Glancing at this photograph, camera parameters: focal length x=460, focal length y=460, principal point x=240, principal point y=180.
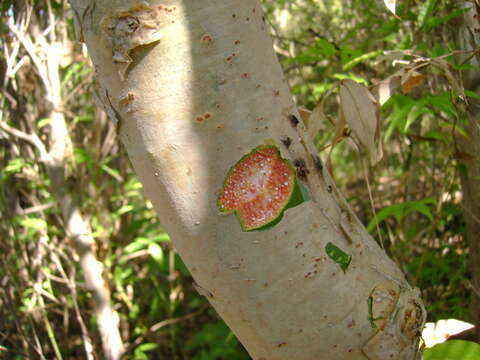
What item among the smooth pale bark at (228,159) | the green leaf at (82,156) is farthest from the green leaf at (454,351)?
the green leaf at (82,156)

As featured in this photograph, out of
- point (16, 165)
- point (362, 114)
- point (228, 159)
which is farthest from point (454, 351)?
point (16, 165)

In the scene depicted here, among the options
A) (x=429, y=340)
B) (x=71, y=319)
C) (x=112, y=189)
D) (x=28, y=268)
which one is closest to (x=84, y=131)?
(x=112, y=189)

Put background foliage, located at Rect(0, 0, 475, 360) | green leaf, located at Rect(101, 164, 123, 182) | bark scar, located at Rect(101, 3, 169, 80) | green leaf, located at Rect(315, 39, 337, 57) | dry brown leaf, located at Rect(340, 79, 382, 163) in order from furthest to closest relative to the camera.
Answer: green leaf, located at Rect(101, 164, 123, 182), background foliage, located at Rect(0, 0, 475, 360), green leaf, located at Rect(315, 39, 337, 57), dry brown leaf, located at Rect(340, 79, 382, 163), bark scar, located at Rect(101, 3, 169, 80)

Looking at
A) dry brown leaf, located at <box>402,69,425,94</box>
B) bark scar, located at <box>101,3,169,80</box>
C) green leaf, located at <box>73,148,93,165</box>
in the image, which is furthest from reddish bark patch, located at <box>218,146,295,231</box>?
green leaf, located at <box>73,148,93,165</box>

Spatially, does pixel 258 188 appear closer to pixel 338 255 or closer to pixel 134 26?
pixel 338 255

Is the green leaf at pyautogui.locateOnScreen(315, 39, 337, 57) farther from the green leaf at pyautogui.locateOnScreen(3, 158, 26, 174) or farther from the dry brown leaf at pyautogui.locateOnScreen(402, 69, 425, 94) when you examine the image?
the green leaf at pyautogui.locateOnScreen(3, 158, 26, 174)

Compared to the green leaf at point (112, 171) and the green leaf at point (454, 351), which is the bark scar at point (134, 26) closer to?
the green leaf at point (454, 351)

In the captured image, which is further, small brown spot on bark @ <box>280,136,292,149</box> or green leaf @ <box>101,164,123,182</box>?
green leaf @ <box>101,164,123,182</box>

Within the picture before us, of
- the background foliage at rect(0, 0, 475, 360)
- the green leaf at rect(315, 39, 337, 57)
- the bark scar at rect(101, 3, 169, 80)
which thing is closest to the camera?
the bark scar at rect(101, 3, 169, 80)

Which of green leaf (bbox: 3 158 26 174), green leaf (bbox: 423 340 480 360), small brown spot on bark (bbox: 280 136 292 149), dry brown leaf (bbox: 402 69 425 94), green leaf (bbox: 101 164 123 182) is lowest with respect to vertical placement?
green leaf (bbox: 423 340 480 360)
